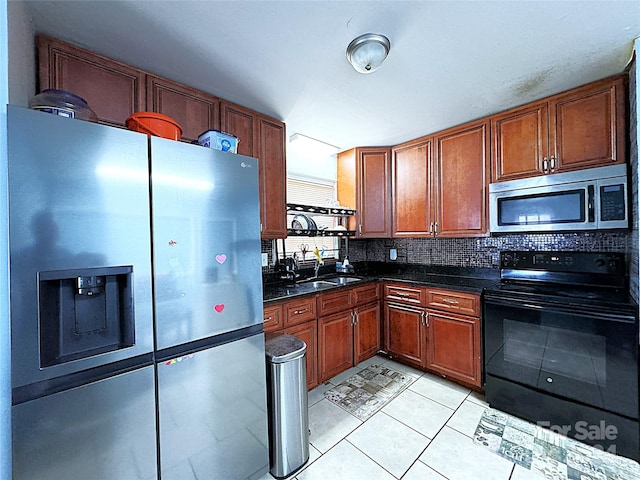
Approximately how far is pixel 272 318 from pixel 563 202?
94.5 inches

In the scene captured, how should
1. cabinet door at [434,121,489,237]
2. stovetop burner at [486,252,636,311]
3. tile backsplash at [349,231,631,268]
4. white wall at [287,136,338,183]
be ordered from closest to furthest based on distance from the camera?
stovetop burner at [486,252,636,311] < tile backsplash at [349,231,631,268] < cabinet door at [434,121,489,237] < white wall at [287,136,338,183]

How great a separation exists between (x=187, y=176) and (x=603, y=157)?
2718 millimetres

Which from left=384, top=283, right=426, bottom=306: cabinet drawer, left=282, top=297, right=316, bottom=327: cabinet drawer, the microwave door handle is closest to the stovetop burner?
the microwave door handle

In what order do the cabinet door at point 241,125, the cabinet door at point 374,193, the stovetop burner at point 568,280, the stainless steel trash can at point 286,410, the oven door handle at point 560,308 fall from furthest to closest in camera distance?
the cabinet door at point 374,193 < the cabinet door at point 241,125 < the stovetop burner at point 568,280 < the oven door handle at point 560,308 < the stainless steel trash can at point 286,410

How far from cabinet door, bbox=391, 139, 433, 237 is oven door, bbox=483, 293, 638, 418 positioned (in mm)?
1046

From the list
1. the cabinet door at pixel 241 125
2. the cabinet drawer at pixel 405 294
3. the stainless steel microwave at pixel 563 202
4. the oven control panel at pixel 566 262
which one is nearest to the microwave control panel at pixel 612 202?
the stainless steel microwave at pixel 563 202

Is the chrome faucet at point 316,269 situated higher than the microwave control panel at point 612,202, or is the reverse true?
the microwave control panel at point 612,202

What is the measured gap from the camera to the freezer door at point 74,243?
0.84 metres

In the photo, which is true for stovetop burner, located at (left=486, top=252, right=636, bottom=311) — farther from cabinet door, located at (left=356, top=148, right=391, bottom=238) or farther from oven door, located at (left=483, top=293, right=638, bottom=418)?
cabinet door, located at (left=356, top=148, right=391, bottom=238)

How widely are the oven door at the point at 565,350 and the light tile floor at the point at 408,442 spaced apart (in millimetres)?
474

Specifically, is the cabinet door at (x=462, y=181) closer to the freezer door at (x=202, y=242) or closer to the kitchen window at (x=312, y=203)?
the kitchen window at (x=312, y=203)

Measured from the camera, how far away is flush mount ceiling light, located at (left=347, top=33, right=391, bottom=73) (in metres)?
1.39

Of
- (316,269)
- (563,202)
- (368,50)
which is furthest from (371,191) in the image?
(368,50)

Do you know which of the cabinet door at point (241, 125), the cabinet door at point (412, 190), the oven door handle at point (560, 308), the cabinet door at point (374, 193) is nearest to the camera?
the oven door handle at point (560, 308)
